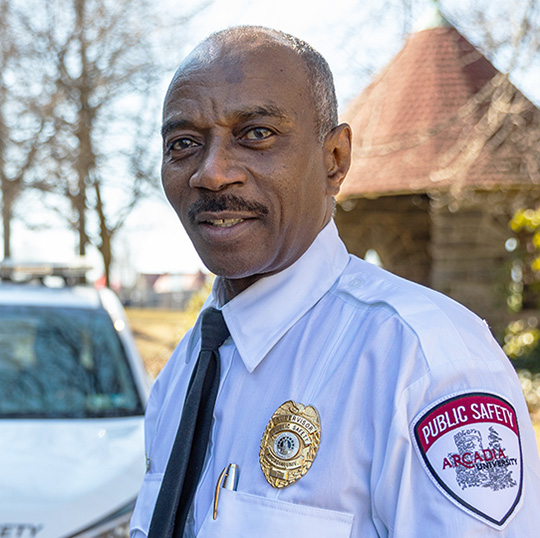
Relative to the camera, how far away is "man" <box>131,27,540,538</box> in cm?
Answer: 115

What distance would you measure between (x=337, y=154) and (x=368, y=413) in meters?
0.64

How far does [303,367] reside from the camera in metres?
1.37

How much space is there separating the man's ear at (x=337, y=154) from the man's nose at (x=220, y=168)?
0.73 ft

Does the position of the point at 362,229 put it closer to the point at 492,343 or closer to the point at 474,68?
the point at 474,68

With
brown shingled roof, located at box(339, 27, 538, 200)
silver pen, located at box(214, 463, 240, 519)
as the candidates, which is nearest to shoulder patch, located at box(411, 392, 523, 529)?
silver pen, located at box(214, 463, 240, 519)

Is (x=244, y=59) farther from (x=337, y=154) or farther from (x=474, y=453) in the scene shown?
(x=474, y=453)

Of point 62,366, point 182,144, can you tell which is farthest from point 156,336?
point 182,144

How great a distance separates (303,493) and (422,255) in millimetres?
9383

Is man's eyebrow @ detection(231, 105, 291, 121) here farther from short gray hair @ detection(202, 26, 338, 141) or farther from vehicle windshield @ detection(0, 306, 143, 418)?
vehicle windshield @ detection(0, 306, 143, 418)

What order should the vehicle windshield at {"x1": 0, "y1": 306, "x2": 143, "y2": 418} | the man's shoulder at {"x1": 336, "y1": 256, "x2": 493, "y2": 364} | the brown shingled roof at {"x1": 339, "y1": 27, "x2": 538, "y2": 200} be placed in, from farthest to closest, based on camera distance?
the brown shingled roof at {"x1": 339, "y1": 27, "x2": 538, "y2": 200} < the vehicle windshield at {"x1": 0, "y1": 306, "x2": 143, "y2": 418} < the man's shoulder at {"x1": 336, "y1": 256, "x2": 493, "y2": 364}

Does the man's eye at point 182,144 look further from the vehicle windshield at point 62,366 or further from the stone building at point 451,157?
the stone building at point 451,157

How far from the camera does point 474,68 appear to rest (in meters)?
8.92

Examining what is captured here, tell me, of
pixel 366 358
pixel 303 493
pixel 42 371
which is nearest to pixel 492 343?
pixel 366 358

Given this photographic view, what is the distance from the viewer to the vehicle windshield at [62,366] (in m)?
3.71
